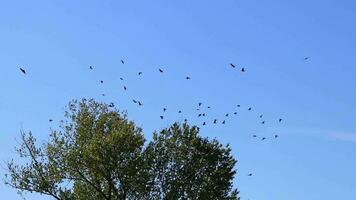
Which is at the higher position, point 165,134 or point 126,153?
point 165,134

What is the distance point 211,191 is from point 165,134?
25.4 feet

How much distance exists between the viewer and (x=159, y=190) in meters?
62.5

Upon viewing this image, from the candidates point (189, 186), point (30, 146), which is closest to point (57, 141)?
point (30, 146)

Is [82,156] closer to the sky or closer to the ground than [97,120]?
closer to the ground

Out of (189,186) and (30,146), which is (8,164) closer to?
(30,146)

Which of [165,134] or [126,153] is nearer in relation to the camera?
[126,153]

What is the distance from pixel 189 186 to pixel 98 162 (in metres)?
9.87

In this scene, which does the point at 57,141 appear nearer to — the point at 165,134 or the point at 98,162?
the point at 98,162

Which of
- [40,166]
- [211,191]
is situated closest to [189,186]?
[211,191]

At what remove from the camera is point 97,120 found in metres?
63.5

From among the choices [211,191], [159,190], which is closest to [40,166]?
[159,190]

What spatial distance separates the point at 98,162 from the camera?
59.3 m

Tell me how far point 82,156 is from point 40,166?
455 cm

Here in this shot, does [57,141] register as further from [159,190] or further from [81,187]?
[159,190]
